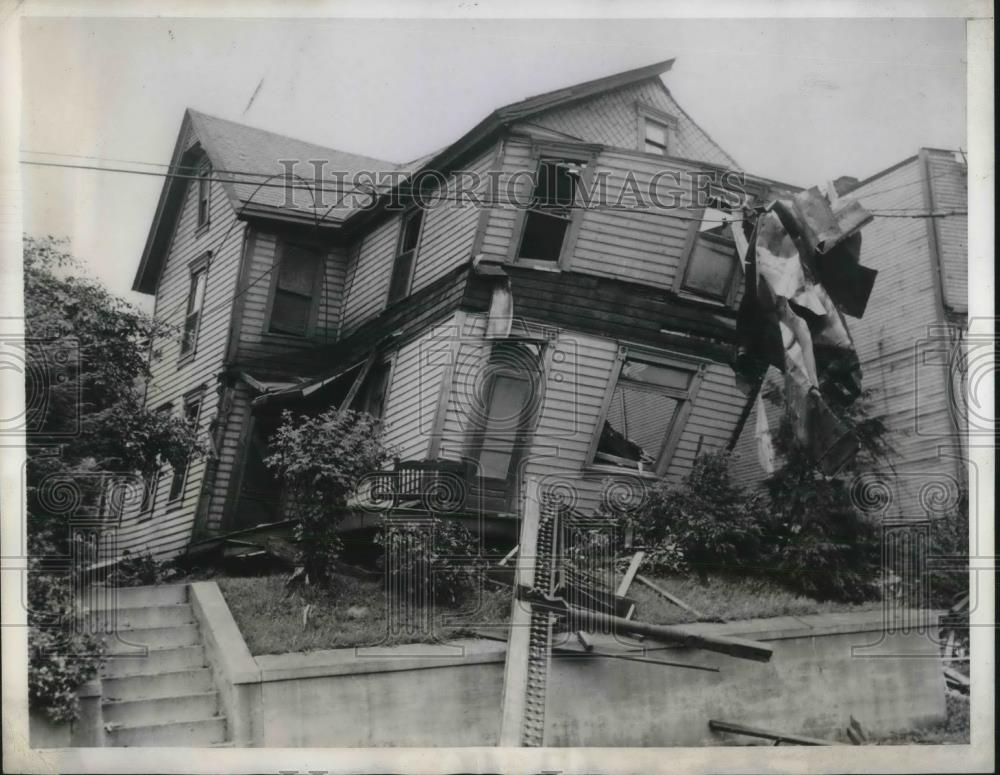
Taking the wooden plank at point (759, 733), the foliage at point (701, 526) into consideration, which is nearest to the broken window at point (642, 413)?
the foliage at point (701, 526)

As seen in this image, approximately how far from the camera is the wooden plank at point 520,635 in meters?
6.55

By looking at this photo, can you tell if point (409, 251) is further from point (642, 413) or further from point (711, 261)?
point (711, 261)

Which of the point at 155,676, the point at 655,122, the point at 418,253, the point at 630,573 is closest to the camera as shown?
the point at 155,676

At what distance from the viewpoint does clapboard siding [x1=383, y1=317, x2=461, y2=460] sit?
23.2 feet

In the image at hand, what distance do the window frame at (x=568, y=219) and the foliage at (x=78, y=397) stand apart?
270cm

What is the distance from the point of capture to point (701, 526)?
7.09m

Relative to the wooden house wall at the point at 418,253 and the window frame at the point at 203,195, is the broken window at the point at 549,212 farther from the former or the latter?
the window frame at the point at 203,195

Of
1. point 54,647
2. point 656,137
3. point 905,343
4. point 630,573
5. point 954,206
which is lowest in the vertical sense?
point 54,647

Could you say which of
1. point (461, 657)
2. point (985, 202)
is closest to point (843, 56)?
point (985, 202)

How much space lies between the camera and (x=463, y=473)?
276 inches

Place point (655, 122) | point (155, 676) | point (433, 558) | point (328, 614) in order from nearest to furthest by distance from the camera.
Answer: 1. point (155, 676)
2. point (328, 614)
3. point (433, 558)
4. point (655, 122)

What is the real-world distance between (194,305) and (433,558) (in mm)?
Answer: 2645

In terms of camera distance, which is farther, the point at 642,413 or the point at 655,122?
the point at 655,122

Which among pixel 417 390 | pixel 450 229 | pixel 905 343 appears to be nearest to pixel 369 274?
pixel 450 229
